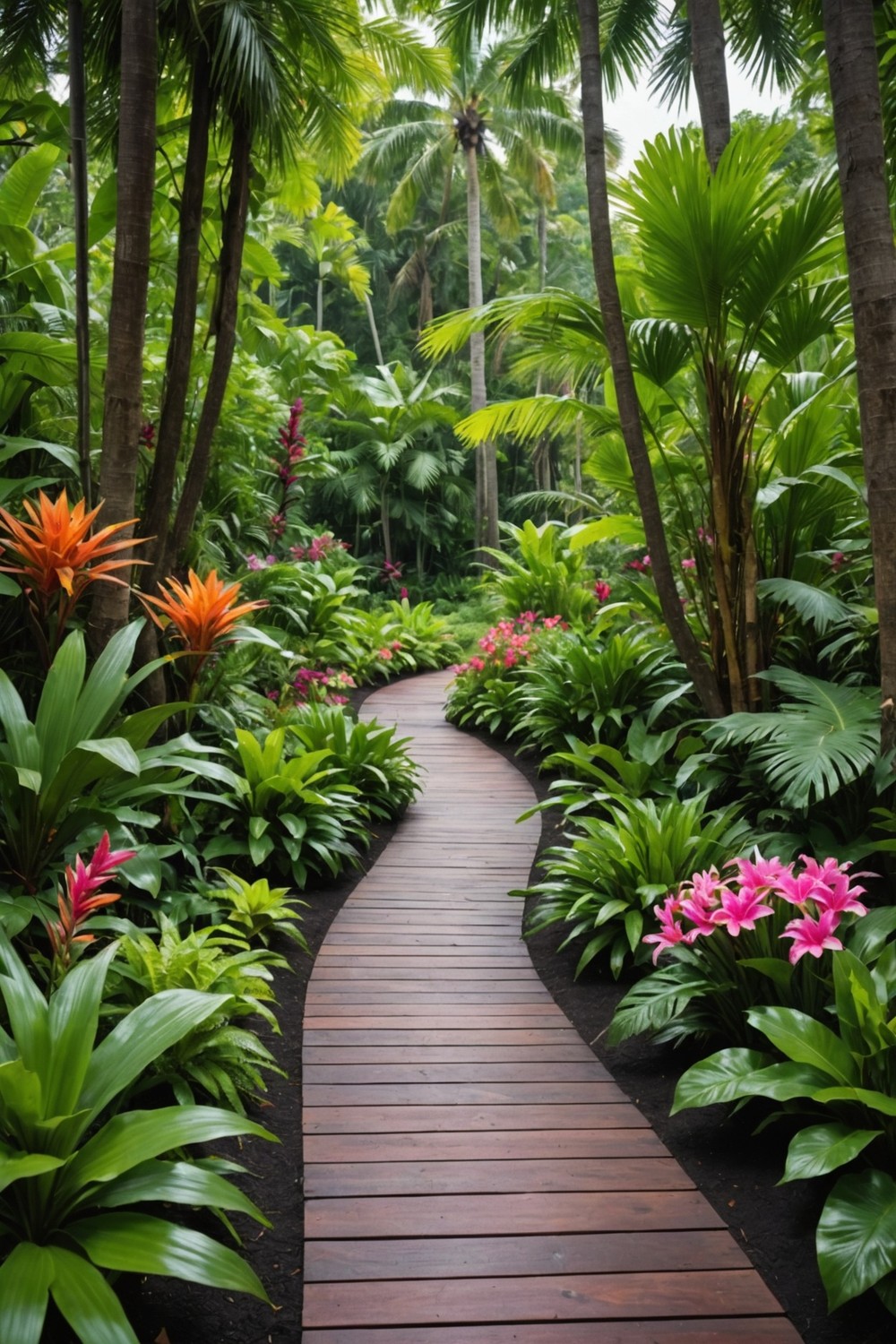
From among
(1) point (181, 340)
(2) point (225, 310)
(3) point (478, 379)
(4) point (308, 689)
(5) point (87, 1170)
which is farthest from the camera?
(3) point (478, 379)

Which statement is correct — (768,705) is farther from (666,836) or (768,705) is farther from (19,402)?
(19,402)

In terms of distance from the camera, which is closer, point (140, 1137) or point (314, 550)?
point (140, 1137)

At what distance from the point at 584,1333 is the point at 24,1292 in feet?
3.42

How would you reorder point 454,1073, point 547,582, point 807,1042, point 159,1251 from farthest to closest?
point 547,582 < point 454,1073 < point 807,1042 < point 159,1251

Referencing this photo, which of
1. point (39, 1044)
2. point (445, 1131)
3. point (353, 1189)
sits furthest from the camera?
point (445, 1131)

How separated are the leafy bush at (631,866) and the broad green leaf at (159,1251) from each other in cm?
198

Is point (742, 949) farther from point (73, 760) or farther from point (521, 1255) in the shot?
point (73, 760)

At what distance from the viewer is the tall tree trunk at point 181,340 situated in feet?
13.8

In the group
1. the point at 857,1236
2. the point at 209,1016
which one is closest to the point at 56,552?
the point at 209,1016

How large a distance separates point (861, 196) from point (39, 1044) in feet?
10.7

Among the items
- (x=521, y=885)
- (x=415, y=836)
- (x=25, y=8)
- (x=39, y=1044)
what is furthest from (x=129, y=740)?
(x=25, y=8)

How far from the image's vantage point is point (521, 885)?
476 cm

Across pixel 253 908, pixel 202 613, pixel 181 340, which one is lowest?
pixel 253 908

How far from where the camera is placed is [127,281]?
351 centimetres
